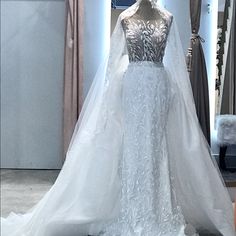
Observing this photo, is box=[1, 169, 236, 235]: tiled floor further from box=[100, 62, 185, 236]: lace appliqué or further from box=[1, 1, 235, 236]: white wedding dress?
box=[100, 62, 185, 236]: lace appliqué

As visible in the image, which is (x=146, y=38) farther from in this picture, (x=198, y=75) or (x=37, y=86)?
(x=37, y=86)

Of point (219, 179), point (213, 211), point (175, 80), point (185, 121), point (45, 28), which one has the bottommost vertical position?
point (213, 211)

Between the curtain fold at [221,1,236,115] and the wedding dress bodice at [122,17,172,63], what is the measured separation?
1.10 meters

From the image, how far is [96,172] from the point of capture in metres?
2.04

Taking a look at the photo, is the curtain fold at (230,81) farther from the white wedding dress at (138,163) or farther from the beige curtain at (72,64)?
the beige curtain at (72,64)

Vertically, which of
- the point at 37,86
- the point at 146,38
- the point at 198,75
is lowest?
the point at 37,86

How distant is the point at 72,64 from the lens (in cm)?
336

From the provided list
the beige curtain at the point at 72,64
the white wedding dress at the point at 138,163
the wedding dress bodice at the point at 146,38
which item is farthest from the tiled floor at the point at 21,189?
the wedding dress bodice at the point at 146,38

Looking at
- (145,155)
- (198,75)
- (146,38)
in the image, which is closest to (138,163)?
(145,155)

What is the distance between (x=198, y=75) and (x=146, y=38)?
113 centimetres

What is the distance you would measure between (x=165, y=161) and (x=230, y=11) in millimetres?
1551

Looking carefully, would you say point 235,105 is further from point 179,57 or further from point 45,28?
point 45,28

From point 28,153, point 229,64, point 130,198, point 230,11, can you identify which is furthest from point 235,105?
point 28,153

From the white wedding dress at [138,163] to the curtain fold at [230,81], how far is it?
1.00 meters
